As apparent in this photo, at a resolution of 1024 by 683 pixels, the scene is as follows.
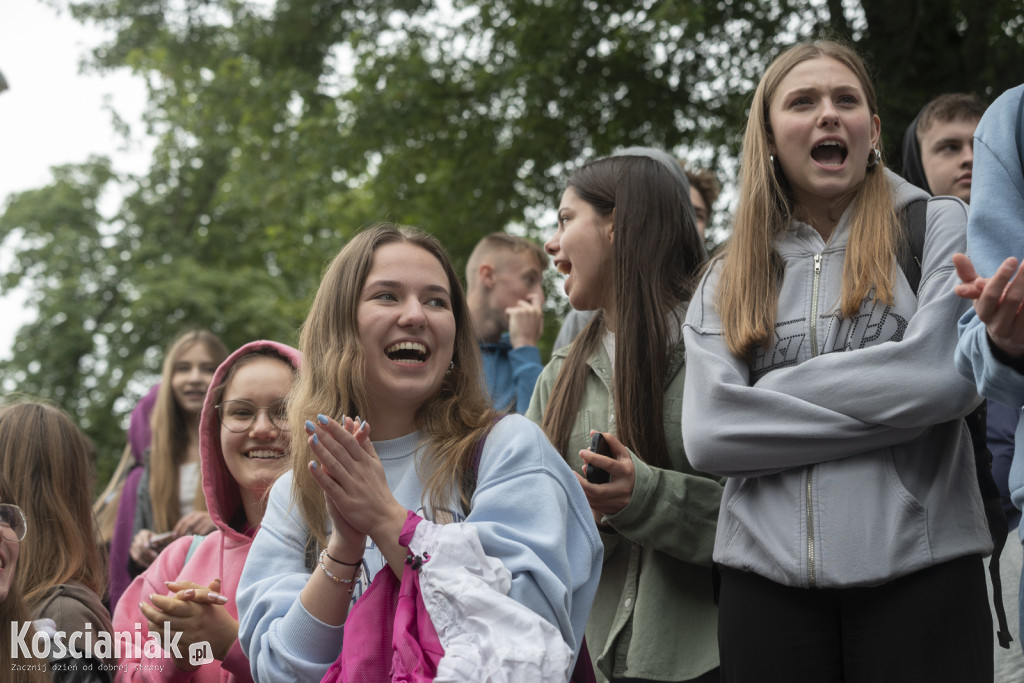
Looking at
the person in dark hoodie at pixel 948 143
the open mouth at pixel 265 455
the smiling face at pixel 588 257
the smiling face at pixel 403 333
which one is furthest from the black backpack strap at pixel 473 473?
the person in dark hoodie at pixel 948 143

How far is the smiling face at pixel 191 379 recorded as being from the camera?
20.6 ft

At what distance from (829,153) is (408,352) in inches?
57.8

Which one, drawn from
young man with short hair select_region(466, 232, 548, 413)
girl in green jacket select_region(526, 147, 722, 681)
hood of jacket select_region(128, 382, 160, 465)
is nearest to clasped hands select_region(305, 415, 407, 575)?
girl in green jacket select_region(526, 147, 722, 681)

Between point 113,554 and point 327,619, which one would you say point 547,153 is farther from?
point 327,619

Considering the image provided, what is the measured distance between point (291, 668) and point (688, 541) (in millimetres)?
1292

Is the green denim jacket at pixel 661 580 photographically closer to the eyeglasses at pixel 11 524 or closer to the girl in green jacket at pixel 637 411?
the girl in green jacket at pixel 637 411

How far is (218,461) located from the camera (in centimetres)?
436

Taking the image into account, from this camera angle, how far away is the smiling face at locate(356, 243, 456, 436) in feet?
10.2

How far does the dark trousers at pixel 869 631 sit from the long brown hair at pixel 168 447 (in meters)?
3.53

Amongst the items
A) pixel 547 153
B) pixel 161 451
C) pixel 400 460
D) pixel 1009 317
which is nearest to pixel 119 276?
pixel 547 153

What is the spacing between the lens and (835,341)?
305cm

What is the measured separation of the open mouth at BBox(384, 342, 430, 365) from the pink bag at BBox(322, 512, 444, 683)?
2.00 feet

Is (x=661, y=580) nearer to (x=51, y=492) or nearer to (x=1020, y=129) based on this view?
(x=1020, y=129)

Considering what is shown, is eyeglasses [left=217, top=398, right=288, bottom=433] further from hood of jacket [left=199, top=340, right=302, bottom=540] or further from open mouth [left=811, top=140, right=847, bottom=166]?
open mouth [left=811, top=140, right=847, bottom=166]
